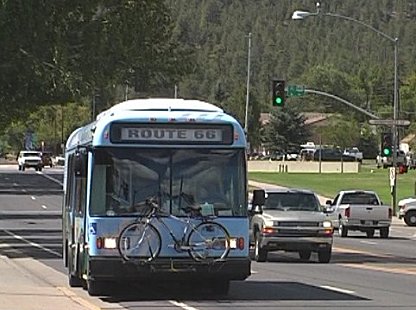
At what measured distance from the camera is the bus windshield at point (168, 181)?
55.7ft

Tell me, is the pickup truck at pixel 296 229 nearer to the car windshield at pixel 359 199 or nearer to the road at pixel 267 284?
the road at pixel 267 284

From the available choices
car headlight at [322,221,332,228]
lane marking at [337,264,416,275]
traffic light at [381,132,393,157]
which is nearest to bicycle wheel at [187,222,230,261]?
lane marking at [337,264,416,275]

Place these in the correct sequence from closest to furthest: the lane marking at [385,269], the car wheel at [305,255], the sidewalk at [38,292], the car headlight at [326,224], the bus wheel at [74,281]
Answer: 1. the sidewalk at [38,292]
2. the bus wheel at [74,281]
3. the lane marking at [385,269]
4. the car headlight at [326,224]
5. the car wheel at [305,255]

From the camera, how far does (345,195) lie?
41500 mm

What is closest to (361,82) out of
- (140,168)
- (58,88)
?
(58,88)

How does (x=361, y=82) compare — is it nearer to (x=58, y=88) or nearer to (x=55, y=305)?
(x=58, y=88)

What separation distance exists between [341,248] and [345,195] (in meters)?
8.67

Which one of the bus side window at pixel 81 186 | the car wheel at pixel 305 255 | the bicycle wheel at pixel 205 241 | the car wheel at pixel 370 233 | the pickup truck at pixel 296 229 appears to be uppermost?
the bus side window at pixel 81 186

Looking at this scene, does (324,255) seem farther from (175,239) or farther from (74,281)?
(175,239)

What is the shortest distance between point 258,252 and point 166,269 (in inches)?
422

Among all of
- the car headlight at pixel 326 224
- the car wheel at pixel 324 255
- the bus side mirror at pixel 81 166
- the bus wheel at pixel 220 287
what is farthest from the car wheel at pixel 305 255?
the bus side mirror at pixel 81 166

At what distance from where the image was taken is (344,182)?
272 ft

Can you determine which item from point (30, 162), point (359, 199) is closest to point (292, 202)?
point (359, 199)

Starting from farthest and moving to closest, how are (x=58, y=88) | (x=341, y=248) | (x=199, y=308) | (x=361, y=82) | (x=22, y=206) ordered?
(x=361, y=82), (x=22, y=206), (x=341, y=248), (x=58, y=88), (x=199, y=308)
